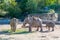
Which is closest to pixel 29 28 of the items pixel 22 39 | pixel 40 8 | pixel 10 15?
pixel 22 39

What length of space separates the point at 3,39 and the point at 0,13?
43.8 feet

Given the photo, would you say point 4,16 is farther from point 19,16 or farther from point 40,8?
point 40,8

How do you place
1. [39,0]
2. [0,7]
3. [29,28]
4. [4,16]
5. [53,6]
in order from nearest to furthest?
[29,28] → [0,7] → [4,16] → [39,0] → [53,6]

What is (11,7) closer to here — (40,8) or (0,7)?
(0,7)

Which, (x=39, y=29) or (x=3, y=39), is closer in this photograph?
(x=3, y=39)

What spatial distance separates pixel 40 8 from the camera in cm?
2656

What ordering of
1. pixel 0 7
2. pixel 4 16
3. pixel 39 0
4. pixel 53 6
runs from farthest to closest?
1. pixel 53 6
2. pixel 39 0
3. pixel 4 16
4. pixel 0 7

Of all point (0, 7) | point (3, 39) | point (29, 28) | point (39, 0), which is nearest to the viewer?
point (3, 39)

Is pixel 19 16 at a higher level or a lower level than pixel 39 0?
lower

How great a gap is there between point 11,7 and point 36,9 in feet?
9.81

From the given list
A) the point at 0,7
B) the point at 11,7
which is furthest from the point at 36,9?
the point at 0,7

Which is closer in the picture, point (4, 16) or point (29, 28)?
point (29, 28)

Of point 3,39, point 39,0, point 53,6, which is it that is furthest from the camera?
point 53,6

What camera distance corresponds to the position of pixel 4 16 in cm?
2434
